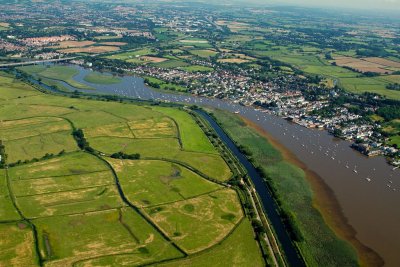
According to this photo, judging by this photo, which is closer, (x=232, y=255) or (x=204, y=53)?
(x=232, y=255)

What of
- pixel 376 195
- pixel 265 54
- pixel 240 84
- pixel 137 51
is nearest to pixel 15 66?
pixel 137 51

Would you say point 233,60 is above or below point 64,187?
above

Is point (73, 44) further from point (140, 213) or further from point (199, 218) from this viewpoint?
point (199, 218)

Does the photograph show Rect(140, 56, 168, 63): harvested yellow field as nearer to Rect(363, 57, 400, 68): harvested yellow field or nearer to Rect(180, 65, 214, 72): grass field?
Rect(180, 65, 214, 72): grass field

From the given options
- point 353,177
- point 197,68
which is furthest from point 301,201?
point 197,68

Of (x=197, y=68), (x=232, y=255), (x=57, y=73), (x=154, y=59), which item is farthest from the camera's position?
(x=154, y=59)

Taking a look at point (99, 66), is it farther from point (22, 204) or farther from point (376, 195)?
point (376, 195)

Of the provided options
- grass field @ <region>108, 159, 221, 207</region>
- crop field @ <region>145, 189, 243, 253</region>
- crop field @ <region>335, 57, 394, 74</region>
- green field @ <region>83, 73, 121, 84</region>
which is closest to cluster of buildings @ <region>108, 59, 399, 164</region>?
green field @ <region>83, 73, 121, 84</region>
